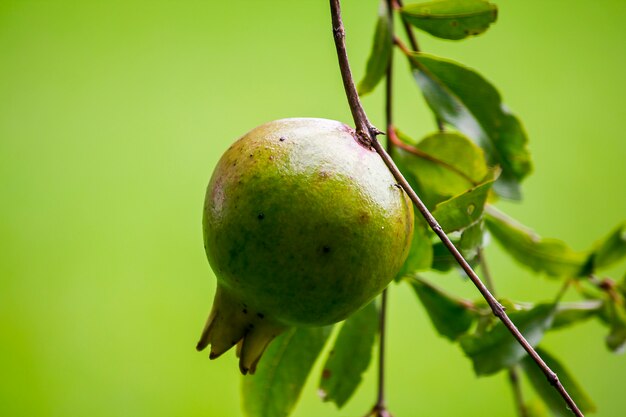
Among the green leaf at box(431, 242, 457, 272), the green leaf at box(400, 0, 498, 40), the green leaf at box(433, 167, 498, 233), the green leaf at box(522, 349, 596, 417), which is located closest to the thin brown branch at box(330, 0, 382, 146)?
the green leaf at box(433, 167, 498, 233)

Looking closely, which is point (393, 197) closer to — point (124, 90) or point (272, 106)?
point (272, 106)

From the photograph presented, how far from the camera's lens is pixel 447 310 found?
42.8 inches

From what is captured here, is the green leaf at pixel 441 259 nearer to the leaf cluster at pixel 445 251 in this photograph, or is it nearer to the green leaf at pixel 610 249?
the leaf cluster at pixel 445 251

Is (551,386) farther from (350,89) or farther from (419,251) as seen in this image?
(350,89)

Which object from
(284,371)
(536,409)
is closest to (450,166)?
(284,371)

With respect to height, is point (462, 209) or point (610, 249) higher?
point (462, 209)

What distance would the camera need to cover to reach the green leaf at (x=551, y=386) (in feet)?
3.44

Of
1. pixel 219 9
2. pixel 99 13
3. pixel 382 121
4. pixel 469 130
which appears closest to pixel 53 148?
pixel 99 13

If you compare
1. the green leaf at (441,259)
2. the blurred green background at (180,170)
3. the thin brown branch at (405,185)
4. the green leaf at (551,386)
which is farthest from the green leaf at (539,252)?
the blurred green background at (180,170)

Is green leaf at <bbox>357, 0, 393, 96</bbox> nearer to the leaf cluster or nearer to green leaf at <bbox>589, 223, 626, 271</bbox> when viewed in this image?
the leaf cluster

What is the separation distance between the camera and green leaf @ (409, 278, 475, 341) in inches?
42.7

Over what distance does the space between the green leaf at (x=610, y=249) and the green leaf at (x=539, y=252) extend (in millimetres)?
23

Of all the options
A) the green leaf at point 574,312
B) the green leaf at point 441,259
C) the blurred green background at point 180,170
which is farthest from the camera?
the blurred green background at point 180,170

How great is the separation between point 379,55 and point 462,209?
1.03 ft
